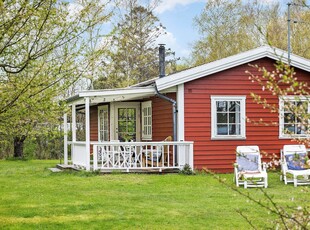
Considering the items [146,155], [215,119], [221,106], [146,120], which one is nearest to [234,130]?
[215,119]

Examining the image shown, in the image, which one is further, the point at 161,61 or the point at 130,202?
the point at 161,61

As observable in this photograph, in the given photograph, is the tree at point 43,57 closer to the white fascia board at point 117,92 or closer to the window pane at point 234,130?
the white fascia board at point 117,92

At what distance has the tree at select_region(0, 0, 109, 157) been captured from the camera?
17.8 ft

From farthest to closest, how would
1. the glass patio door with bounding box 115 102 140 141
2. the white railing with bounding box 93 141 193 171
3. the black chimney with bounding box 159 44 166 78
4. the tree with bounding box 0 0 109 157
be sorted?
the glass patio door with bounding box 115 102 140 141 < the black chimney with bounding box 159 44 166 78 < the white railing with bounding box 93 141 193 171 < the tree with bounding box 0 0 109 157

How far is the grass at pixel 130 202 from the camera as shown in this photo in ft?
23.6

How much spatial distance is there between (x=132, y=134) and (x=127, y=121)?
0.51m

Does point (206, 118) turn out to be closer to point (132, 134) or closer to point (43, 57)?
point (132, 134)

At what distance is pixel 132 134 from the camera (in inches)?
703

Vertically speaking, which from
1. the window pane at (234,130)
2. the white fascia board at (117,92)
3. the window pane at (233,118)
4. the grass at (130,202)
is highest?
the white fascia board at (117,92)

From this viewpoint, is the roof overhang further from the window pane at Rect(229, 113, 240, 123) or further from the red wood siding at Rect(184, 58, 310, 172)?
the window pane at Rect(229, 113, 240, 123)

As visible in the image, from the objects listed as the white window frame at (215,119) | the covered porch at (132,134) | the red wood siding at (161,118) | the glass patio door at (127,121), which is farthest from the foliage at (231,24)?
the white window frame at (215,119)

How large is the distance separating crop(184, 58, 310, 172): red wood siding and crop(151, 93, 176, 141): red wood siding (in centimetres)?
83

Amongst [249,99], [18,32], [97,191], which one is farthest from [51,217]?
[249,99]

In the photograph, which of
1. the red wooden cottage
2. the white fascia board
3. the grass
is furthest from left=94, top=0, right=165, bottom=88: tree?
the grass
